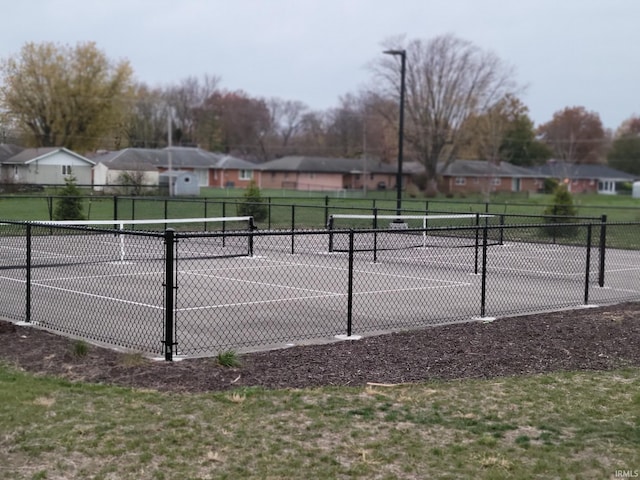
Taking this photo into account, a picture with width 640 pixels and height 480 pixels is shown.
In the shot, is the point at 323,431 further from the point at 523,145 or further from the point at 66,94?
the point at 523,145

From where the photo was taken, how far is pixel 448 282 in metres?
15.2

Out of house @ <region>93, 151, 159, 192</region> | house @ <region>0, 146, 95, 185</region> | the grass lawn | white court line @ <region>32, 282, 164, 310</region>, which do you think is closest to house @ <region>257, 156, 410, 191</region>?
house @ <region>0, 146, 95, 185</region>

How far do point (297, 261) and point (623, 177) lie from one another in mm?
95836

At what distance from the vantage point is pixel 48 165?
56.7 meters

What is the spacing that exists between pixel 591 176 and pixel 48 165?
7249 centimetres

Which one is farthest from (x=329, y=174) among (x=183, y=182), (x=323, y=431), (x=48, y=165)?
(x=323, y=431)

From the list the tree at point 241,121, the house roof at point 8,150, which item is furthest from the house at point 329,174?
the house roof at point 8,150

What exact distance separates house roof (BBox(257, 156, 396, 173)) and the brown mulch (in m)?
74.9

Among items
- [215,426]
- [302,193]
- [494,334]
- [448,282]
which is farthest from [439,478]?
[302,193]

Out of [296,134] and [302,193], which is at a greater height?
[296,134]

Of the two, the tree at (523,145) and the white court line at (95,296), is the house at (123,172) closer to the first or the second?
the white court line at (95,296)

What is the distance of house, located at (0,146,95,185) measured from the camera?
178 ft

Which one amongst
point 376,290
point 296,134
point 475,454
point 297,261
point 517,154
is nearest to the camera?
point 475,454

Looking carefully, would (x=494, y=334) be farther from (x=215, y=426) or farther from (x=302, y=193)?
(x=302, y=193)
